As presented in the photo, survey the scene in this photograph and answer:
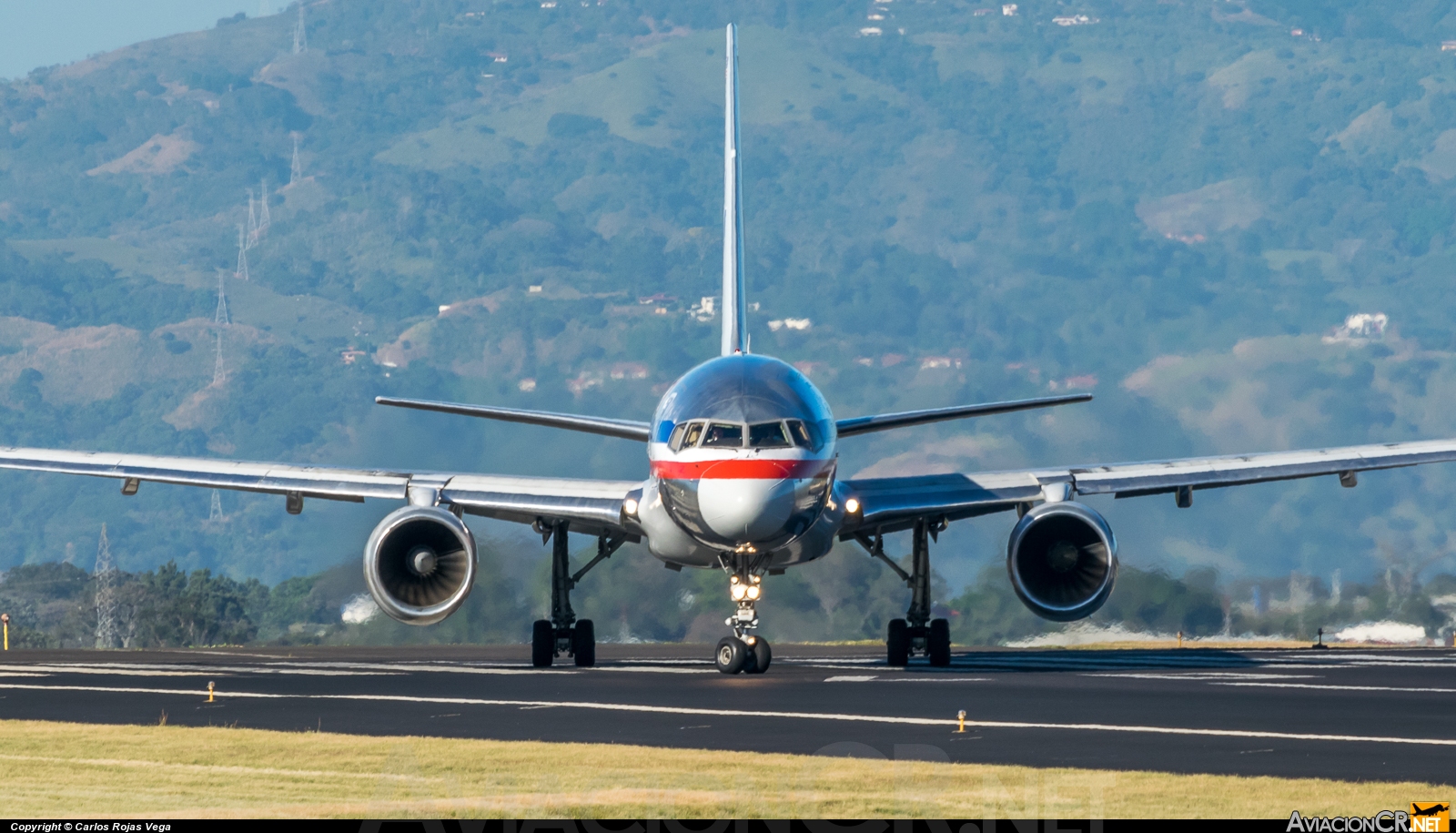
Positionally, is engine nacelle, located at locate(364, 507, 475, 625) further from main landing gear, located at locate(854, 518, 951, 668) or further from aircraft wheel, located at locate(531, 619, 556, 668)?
main landing gear, located at locate(854, 518, 951, 668)

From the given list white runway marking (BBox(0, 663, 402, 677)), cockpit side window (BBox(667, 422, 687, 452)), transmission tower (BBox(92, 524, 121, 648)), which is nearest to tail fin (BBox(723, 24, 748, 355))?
cockpit side window (BBox(667, 422, 687, 452))

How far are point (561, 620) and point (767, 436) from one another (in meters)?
8.64

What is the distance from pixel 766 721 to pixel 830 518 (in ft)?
35.2

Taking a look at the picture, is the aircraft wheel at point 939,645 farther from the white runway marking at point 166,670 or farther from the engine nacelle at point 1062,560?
the white runway marking at point 166,670

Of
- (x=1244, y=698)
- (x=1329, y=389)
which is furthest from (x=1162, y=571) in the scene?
(x=1329, y=389)

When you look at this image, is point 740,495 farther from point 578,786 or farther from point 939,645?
point 578,786

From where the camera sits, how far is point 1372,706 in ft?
89.4

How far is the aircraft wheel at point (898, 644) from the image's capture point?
129ft

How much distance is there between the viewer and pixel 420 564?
35.8 m

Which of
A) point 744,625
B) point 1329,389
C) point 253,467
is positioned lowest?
point 744,625

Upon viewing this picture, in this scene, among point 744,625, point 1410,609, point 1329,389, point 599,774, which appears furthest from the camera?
point 1329,389

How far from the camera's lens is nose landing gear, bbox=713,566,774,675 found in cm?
3419

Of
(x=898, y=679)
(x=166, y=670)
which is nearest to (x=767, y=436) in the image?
(x=898, y=679)

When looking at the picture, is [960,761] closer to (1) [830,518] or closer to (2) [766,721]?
(2) [766,721]
